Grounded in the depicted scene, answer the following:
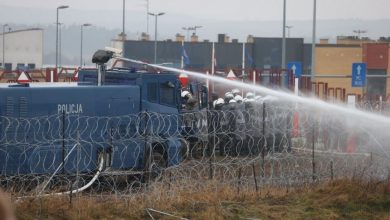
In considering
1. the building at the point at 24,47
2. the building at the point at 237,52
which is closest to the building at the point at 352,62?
the building at the point at 237,52

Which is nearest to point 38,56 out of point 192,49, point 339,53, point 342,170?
point 192,49

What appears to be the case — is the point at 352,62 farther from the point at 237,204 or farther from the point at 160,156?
the point at 237,204

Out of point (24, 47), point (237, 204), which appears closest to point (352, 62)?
point (237, 204)

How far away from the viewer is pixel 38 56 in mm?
97562

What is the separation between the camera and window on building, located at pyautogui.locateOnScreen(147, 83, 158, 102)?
18.4 metres

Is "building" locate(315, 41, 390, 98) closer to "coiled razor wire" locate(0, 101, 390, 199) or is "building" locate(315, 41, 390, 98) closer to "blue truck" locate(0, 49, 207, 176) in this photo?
"coiled razor wire" locate(0, 101, 390, 199)

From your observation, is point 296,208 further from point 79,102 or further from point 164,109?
point 164,109

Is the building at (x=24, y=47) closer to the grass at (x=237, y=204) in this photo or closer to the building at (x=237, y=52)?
the building at (x=237, y=52)

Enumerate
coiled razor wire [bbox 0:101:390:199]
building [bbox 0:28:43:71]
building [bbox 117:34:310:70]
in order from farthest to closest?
building [bbox 0:28:43:71], building [bbox 117:34:310:70], coiled razor wire [bbox 0:101:390:199]

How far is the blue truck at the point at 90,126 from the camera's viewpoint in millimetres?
14203

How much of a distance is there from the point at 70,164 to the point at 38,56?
8524 cm

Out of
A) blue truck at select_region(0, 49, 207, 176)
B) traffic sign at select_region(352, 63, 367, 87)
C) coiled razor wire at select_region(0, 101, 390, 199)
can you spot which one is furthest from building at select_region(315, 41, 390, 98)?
blue truck at select_region(0, 49, 207, 176)

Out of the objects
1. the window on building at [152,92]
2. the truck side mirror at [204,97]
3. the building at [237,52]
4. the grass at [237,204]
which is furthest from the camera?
the building at [237,52]

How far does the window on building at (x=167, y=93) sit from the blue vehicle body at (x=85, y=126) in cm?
8
